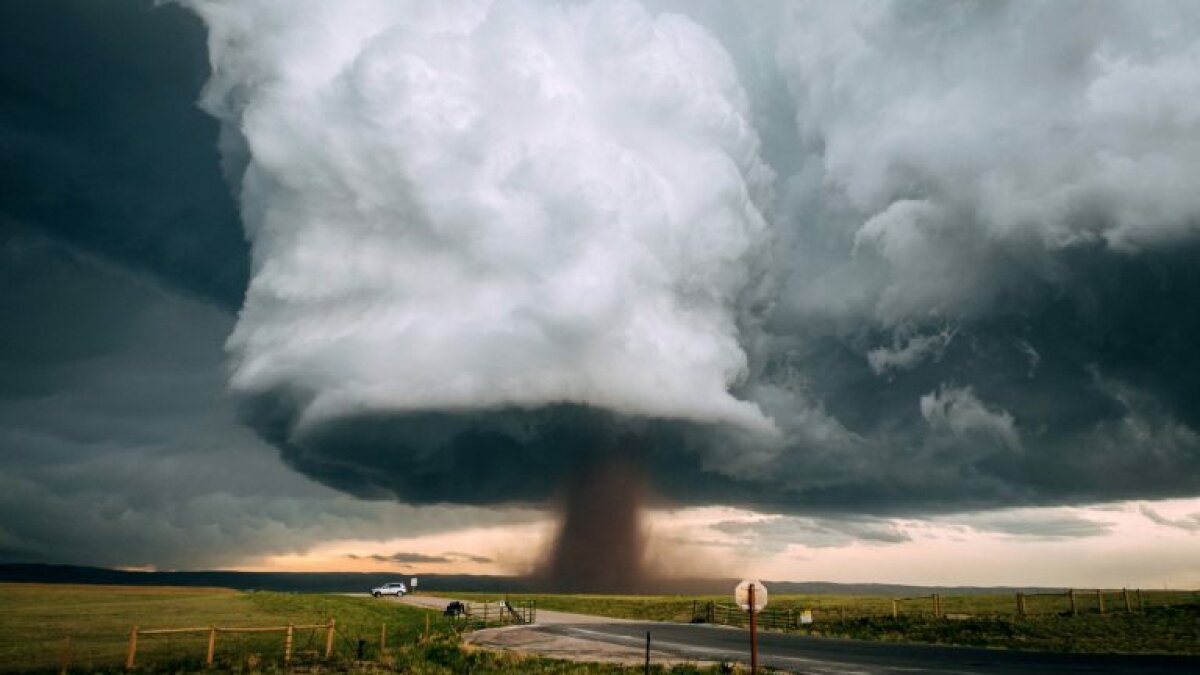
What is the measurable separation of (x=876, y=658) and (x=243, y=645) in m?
35.3

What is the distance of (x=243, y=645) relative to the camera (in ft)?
144

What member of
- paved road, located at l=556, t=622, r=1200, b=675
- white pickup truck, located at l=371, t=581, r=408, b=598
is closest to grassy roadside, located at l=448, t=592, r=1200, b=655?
paved road, located at l=556, t=622, r=1200, b=675

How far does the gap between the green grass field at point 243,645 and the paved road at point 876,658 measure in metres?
6.44

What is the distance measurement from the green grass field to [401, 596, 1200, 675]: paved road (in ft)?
21.1

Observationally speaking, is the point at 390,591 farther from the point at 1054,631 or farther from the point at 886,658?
the point at 886,658

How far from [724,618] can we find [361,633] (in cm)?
3237

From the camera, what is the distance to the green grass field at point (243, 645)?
33.0 m

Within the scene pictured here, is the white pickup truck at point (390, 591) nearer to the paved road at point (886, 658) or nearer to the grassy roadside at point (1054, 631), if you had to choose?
the grassy roadside at point (1054, 631)

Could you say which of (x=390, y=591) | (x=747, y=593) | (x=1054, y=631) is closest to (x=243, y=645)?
(x=747, y=593)

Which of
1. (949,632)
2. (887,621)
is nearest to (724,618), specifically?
(887,621)

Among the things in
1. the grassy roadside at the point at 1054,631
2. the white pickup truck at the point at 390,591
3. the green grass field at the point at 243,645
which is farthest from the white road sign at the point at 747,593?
the white pickup truck at the point at 390,591

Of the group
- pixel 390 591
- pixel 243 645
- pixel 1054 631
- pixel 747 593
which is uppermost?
pixel 747 593

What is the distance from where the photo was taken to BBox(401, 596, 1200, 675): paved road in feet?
98.6

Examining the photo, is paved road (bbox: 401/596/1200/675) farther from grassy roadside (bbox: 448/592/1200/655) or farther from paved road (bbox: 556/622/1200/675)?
grassy roadside (bbox: 448/592/1200/655)
